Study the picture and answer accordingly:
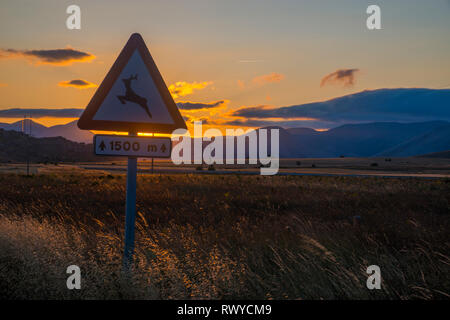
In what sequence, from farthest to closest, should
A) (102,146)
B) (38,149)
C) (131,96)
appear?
1. (38,149)
2. (131,96)
3. (102,146)

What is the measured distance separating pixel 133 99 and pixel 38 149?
178 meters

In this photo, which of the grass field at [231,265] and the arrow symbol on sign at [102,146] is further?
the arrow symbol on sign at [102,146]

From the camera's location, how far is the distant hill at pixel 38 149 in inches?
5817

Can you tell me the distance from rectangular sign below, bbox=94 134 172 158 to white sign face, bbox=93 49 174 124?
8.1 inches

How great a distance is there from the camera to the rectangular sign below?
4.06 metres

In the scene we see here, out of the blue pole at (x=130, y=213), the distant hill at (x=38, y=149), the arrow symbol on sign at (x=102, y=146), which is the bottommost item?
the blue pole at (x=130, y=213)

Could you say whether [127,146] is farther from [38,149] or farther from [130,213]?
[38,149]

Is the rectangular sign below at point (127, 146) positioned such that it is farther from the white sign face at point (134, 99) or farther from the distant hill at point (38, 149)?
the distant hill at point (38, 149)

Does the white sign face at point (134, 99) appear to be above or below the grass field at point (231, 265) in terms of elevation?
above

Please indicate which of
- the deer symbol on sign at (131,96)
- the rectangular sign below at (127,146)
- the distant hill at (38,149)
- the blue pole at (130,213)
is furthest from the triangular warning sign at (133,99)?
the distant hill at (38,149)

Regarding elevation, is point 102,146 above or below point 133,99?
below

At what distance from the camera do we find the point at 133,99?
13.7 ft

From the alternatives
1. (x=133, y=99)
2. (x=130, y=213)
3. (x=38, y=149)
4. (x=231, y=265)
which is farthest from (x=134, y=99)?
(x=38, y=149)
